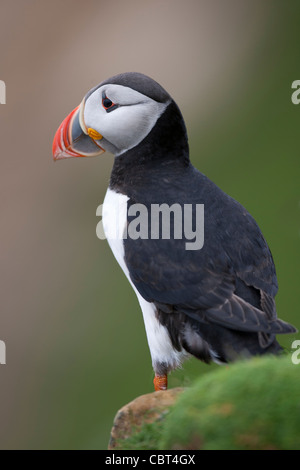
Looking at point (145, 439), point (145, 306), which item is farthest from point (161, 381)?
point (145, 439)

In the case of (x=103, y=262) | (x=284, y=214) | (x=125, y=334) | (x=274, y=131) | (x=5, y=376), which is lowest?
(x=5, y=376)

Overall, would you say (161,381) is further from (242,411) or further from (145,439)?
(242,411)

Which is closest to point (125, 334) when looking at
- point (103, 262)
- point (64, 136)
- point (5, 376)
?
point (103, 262)

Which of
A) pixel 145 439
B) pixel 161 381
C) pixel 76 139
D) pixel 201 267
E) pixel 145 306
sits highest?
pixel 76 139

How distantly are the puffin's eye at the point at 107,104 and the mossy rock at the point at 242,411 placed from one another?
1411mm

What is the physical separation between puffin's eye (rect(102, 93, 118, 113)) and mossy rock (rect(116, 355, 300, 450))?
4.63ft

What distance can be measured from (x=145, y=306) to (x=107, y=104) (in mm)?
866

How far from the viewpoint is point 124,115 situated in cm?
306

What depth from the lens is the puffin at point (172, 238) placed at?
2.64 meters

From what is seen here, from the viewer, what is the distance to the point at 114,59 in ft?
23.2

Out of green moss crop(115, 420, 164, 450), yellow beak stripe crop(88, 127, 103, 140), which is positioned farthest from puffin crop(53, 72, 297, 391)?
green moss crop(115, 420, 164, 450)

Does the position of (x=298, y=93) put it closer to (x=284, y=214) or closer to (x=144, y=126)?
(x=284, y=214)

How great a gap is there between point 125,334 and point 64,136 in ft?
10.9

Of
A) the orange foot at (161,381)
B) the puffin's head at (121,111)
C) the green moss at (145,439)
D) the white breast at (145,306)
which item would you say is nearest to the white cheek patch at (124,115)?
the puffin's head at (121,111)
